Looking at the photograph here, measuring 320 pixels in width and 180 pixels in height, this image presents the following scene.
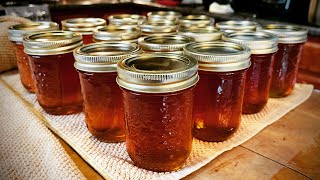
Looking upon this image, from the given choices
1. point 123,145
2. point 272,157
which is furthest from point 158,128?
point 272,157

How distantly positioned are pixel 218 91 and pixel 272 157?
0.18 m

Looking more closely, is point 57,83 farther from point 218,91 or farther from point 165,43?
point 218,91

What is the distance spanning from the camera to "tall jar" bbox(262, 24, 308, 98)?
2.97 feet

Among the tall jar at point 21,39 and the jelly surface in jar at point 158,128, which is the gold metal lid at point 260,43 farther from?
the tall jar at point 21,39

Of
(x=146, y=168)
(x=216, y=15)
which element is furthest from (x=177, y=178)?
(x=216, y=15)

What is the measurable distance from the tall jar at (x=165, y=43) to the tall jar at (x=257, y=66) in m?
0.13

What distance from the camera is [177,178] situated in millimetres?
567

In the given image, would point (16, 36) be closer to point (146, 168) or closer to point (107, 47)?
point (107, 47)

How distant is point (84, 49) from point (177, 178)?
378mm

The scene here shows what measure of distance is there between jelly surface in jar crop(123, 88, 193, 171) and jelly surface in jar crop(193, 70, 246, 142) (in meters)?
0.10

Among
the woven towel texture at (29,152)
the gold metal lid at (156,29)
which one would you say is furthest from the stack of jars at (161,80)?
the woven towel texture at (29,152)

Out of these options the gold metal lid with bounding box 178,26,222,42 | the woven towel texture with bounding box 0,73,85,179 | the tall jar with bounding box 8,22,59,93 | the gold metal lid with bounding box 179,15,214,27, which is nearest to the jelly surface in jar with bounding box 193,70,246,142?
the gold metal lid with bounding box 178,26,222,42

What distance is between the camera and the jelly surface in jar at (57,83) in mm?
792

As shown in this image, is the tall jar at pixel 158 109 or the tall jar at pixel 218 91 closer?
the tall jar at pixel 158 109
